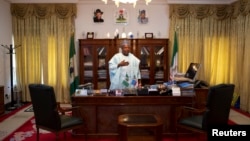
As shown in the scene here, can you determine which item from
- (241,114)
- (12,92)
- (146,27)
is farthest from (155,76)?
(12,92)

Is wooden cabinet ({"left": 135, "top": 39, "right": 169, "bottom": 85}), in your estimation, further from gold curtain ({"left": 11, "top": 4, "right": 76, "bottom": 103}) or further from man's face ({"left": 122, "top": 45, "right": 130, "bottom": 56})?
gold curtain ({"left": 11, "top": 4, "right": 76, "bottom": 103})

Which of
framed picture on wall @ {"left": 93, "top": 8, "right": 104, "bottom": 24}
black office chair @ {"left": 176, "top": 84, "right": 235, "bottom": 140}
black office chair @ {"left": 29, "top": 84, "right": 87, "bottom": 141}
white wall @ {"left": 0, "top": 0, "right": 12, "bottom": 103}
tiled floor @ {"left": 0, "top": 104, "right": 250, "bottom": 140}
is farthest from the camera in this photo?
framed picture on wall @ {"left": 93, "top": 8, "right": 104, "bottom": 24}

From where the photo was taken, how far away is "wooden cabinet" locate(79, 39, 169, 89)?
6.76 meters

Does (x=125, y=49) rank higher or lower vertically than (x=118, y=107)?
higher

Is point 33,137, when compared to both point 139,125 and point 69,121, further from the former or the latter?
point 139,125

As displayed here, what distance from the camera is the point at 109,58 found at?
6789 millimetres

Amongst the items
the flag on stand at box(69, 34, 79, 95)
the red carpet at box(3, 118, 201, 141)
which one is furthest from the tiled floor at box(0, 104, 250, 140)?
the flag on stand at box(69, 34, 79, 95)

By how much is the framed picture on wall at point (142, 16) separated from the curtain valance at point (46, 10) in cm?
189

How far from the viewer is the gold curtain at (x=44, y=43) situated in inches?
272

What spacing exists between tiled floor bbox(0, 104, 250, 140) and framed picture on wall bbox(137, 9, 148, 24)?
138 inches

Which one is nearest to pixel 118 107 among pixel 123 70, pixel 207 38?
pixel 123 70

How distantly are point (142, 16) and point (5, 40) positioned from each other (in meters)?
3.92

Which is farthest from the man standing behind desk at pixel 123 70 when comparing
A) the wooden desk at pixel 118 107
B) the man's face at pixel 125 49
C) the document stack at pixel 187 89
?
the document stack at pixel 187 89

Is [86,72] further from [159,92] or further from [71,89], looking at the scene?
[159,92]
